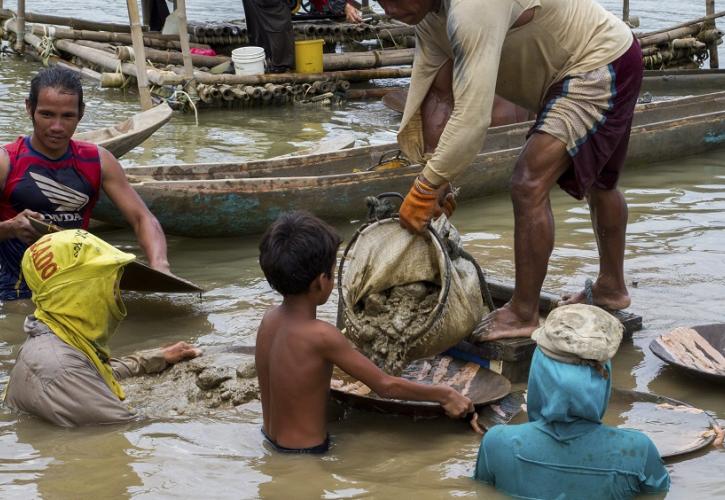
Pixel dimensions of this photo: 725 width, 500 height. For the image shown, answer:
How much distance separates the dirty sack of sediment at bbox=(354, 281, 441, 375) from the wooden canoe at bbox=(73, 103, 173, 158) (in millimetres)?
3166

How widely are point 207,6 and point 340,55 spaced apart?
404 inches

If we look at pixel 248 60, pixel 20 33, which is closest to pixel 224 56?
pixel 248 60

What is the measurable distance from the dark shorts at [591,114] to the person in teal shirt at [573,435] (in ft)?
4.43

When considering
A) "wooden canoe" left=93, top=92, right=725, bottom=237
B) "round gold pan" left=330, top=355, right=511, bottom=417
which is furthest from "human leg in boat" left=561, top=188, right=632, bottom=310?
"wooden canoe" left=93, top=92, right=725, bottom=237

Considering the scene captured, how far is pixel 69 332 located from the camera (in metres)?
3.91

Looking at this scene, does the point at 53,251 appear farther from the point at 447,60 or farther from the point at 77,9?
the point at 77,9

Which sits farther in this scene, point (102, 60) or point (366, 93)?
point (366, 93)

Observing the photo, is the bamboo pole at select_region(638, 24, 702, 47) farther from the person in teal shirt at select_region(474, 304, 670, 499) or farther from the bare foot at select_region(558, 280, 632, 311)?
the person in teal shirt at select_region(474, 304, 670, 499)

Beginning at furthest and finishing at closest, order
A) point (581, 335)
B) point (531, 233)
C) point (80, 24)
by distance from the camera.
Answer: point (80, 24), point (531, 233), point (581, 335)

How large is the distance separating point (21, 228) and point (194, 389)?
47.3 inches

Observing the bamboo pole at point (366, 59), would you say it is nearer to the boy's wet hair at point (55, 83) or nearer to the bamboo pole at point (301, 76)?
the bamboo pole at point (301, 76)

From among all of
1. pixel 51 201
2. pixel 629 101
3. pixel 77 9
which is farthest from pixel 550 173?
pixel 77 9

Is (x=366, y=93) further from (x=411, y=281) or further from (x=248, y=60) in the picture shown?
(x=411, y=281)

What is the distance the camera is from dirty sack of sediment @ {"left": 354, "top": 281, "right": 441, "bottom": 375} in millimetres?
4113
